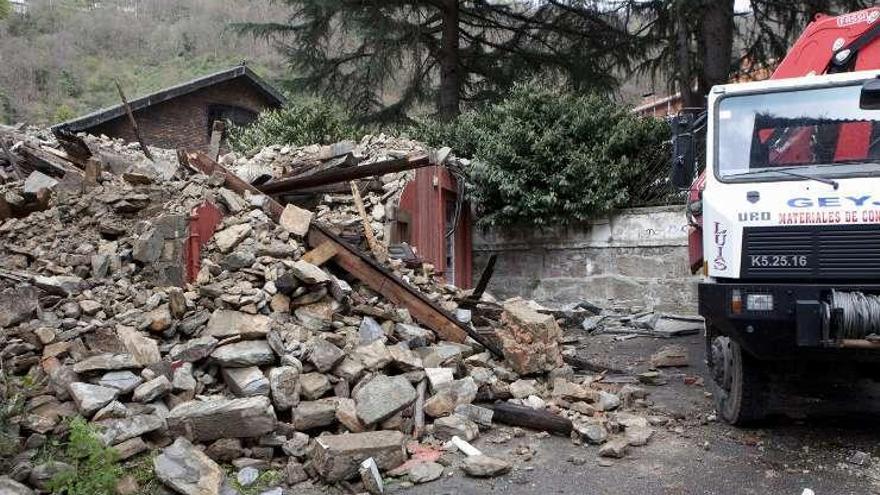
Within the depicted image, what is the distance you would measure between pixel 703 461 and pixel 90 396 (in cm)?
454

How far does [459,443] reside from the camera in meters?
5.20

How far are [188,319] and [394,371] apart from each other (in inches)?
74.8

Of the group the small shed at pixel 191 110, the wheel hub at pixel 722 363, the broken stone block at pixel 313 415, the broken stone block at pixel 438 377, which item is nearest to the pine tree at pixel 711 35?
the wheel hub at pixel 722 363

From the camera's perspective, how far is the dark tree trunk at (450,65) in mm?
16297

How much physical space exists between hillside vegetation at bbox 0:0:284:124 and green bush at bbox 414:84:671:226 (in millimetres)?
26517

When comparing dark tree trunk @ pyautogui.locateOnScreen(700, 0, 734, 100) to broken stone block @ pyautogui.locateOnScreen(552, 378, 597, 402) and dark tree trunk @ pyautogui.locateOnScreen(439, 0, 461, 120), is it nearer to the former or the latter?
dark tree trunk @ pyautogui.locateOnScreen(439, 0, 461, 120)

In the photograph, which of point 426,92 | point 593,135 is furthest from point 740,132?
point 426,92

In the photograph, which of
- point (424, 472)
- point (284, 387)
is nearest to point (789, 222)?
point (424, 472)

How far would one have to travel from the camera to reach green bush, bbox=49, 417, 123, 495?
160 inches

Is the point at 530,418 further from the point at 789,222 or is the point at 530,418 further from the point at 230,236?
the point at 230,236

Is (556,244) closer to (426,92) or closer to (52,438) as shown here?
(426,92)

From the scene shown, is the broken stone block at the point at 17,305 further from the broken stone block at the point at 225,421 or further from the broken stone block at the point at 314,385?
the broken stone block at the point at 314,385

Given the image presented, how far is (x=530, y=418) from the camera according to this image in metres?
5.70

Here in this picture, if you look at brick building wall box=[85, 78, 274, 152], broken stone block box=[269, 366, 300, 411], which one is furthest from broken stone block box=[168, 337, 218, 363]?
brick building wall box=[85, 78, 274, 152]
